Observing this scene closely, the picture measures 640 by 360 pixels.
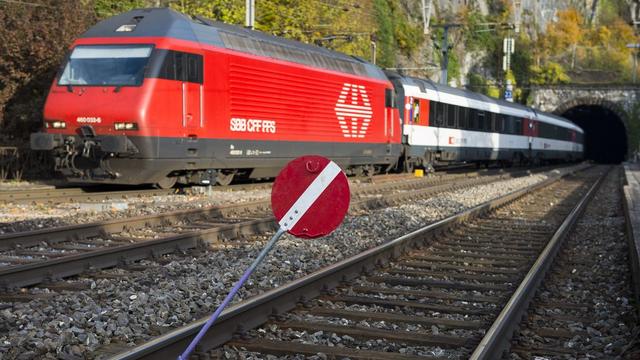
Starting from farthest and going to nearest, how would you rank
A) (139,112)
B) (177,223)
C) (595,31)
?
1. (595,31)
2. (139,112)
3. (177,223)

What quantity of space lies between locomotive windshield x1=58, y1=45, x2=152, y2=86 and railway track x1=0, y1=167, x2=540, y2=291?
11.2 feet

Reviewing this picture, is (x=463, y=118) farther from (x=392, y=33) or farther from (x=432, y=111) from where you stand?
(x=392, y=33)

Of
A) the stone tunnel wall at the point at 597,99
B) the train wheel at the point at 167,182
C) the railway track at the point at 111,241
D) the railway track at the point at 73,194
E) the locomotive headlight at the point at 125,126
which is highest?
the stone tunnel wall at the point at 597,99

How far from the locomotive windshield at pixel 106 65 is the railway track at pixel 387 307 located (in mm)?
6706

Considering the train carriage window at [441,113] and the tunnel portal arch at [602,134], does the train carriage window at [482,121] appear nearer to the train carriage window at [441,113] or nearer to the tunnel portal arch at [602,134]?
the train carriage window at [441,113]

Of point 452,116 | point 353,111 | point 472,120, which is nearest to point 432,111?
point 452,116

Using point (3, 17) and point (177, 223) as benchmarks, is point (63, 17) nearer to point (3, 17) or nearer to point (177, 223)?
point (3, 17)

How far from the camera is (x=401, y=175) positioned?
2505 centimetres

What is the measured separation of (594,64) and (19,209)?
69354 millimetres

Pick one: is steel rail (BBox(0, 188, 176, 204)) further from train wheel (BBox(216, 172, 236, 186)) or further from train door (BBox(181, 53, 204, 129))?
train door (BBox(181, 53, 204, 129))

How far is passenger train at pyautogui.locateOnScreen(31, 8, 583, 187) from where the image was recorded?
44.8 ft

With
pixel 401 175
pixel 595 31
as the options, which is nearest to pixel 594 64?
pixel 595 31

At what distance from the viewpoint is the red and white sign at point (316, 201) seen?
4.37m

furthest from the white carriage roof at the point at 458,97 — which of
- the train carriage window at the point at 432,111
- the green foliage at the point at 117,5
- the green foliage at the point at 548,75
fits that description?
the green foliage at the point at 548,75
